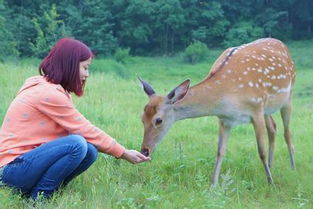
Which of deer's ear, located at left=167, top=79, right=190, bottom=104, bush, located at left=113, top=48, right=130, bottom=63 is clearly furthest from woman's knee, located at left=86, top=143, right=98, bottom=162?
bush, located at left=113, top=48, right=130, bottom=63

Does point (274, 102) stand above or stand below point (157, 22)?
above

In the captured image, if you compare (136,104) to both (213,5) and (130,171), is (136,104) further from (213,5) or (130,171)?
(213,5)

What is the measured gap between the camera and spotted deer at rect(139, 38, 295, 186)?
5262mm

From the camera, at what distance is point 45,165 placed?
160 inches

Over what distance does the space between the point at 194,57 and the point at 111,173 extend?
99.5 feet

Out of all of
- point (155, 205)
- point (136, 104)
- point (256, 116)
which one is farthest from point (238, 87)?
point (136, 104)

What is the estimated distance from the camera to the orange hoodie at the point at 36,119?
4.06 m

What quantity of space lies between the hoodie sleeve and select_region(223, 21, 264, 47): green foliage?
1451 inches

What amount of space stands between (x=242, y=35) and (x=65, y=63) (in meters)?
37.5

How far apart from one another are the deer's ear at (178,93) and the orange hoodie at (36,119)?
4.09ft

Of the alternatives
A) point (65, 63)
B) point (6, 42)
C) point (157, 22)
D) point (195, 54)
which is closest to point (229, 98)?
point (65, 63)

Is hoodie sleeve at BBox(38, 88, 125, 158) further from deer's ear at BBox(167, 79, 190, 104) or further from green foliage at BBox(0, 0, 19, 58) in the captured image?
green foliage at BBox(0, 0, 19, 58)

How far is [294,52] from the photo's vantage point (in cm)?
3538

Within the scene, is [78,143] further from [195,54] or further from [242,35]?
[242,35]
